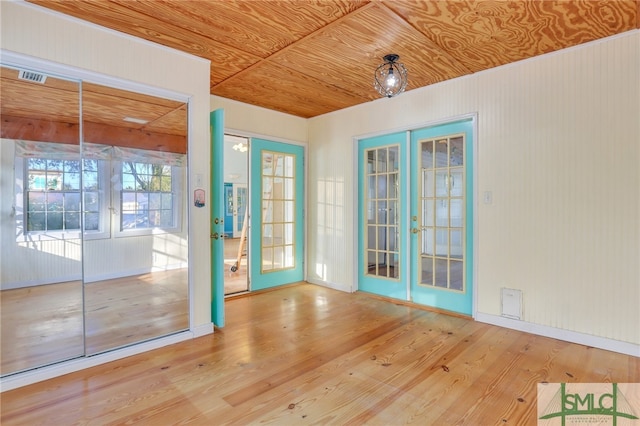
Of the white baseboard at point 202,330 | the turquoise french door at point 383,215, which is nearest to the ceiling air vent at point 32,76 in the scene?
the white baseboard at point 202,330

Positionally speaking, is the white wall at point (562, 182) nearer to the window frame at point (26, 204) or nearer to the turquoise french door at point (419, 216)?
the turquoise french door at point (419, 216)

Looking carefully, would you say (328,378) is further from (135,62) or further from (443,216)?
(135,62)

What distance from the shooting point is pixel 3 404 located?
187 cm

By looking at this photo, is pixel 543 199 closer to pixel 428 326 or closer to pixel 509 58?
pixel 509 58

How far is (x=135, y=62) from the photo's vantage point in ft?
8.29

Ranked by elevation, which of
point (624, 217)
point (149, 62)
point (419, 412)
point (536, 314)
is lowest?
point (419, 412)

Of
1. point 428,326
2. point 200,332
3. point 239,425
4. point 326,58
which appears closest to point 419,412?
point 239,425

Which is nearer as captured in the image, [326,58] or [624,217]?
[624,217]

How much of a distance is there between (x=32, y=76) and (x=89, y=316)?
2192 millimetres

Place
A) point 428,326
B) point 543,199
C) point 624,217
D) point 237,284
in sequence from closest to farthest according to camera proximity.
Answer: point 624,217 → point 543,199 → point 428,326 → point 237,284

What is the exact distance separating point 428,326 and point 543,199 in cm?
156

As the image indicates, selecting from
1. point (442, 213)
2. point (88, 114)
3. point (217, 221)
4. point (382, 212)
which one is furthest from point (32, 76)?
point (442, 213)

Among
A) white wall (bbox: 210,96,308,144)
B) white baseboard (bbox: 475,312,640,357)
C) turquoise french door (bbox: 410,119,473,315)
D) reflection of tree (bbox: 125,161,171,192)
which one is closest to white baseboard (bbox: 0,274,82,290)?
reflection of tree (bbox: 125,161,171,192)

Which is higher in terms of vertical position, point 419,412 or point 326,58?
point 326,58
